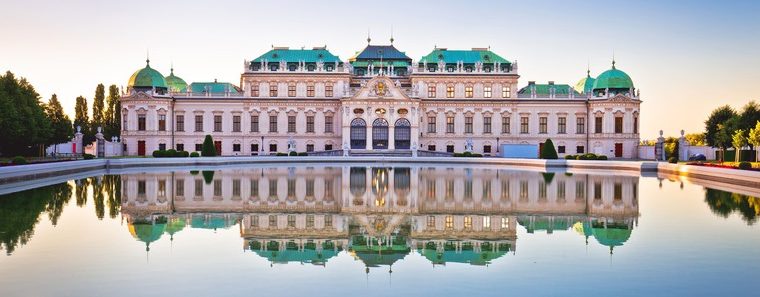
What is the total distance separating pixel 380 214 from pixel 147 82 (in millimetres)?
60980

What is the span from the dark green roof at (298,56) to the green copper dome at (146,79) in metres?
11.2

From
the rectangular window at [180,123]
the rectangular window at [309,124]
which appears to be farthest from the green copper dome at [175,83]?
the rectangular window at [309,124]

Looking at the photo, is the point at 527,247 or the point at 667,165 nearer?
the point at 527,247

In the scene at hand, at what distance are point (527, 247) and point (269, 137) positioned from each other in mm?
62720

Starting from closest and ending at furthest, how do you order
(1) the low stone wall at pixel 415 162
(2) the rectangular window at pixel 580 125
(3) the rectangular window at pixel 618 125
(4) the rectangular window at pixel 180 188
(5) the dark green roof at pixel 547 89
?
(4) the rectangular window at pixel 180 188 → (1) the low stone wall at pixel 415 162 → (3) the rectangular window at pixel 618 125 → (2) the rectangular window at pixel 580 125 → (5) the dark green roof at pixel 547 89

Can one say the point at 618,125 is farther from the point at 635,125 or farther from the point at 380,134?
the point at 380,134

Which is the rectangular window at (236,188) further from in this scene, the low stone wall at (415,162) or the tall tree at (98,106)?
the tall tree at (98,106)

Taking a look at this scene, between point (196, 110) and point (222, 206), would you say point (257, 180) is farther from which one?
point (196, 110)

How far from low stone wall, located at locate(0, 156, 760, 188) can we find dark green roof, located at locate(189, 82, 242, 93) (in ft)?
78.0

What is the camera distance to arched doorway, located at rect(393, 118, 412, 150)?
73938 millimetres

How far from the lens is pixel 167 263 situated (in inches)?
520

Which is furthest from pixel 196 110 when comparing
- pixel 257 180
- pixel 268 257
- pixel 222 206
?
pixel 268 257

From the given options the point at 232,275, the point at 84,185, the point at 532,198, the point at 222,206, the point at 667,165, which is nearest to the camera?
the point at 232,275

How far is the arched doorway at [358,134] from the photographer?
73.9 metres
